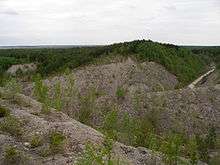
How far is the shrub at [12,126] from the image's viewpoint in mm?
14703

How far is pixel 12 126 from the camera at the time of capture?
14938 mm

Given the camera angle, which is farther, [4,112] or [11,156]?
[4,112]

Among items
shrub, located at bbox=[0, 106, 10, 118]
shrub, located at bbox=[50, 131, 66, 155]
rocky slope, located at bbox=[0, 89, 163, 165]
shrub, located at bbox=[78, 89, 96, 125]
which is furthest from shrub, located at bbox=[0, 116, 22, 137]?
Result: shrub, located at bbox=[78, 89, 96, 125]

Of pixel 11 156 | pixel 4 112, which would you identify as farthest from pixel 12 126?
pixel 11 156

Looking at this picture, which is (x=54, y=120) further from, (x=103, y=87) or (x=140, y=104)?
(x=103, y=87)

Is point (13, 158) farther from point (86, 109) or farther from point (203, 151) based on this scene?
point (86, 109)

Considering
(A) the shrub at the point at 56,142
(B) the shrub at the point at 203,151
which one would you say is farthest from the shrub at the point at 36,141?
(B) the shrub at the point at 203,151

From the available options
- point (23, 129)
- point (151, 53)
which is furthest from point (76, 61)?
point (23, 129)

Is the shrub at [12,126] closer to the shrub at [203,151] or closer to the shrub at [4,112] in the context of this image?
the shrub at [4,112]

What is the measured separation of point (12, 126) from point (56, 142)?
6.48ft

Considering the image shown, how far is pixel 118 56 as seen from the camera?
56.3 metres

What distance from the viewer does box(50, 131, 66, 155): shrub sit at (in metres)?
13.7

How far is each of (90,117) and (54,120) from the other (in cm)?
1416

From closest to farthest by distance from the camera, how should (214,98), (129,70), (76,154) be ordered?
(76,154) < (214,98) < (129,70)
